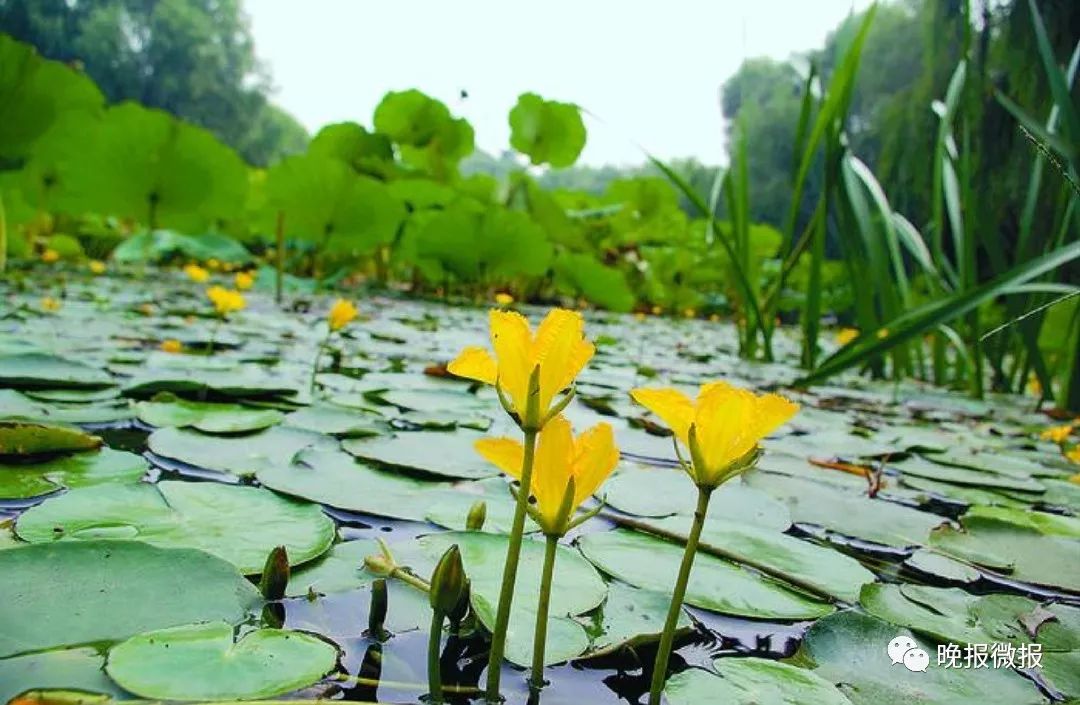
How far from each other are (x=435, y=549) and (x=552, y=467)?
0.71 feet

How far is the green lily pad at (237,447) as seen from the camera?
686mm

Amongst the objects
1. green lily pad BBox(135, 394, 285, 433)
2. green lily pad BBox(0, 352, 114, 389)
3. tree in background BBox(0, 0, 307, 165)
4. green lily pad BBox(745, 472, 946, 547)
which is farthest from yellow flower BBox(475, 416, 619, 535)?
tree in background BBox(0, 0, 307, 165)

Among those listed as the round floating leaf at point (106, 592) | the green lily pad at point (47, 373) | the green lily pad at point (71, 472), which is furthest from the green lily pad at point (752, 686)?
the green lily pad at point (47, 373)

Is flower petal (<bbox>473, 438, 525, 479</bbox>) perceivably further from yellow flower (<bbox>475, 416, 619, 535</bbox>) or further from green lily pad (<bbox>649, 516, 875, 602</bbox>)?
green lily pad (<bbox>649, 516, 875, 602</bbox>)

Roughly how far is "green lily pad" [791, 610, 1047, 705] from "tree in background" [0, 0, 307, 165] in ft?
67.6

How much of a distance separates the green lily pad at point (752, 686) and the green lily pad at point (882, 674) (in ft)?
0.07

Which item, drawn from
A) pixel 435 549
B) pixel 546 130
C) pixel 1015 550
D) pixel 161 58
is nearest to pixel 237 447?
pixel 435 549

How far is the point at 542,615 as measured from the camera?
1.04 feet

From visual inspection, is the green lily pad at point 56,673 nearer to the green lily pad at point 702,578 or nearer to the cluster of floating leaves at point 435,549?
the cluster of floating leaves at point 435,549

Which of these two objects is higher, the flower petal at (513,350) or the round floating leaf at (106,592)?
the flower petal at (513,350)

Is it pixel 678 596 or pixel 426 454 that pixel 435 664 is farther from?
pixel 426 454

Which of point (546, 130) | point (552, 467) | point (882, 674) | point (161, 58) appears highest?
point (161, 58)

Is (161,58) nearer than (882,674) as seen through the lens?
No

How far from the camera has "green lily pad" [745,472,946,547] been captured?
68 cm
